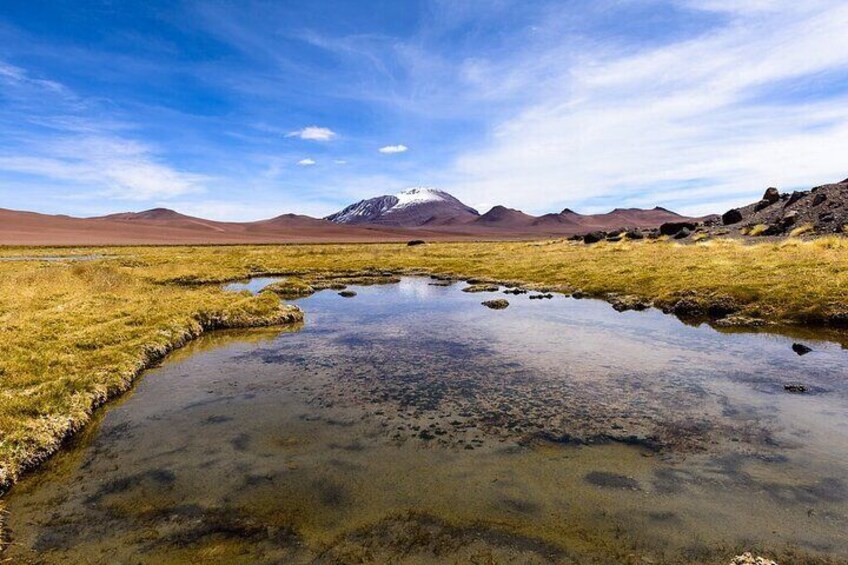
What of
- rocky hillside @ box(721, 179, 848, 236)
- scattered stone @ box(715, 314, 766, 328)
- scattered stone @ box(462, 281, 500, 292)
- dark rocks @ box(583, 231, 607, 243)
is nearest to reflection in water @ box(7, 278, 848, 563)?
scattered stone @ box(715, 314, 766, 328)

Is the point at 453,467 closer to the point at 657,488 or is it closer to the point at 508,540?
the point at 508,540

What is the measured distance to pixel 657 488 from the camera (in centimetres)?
1048

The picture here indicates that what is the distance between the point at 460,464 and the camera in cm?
1187

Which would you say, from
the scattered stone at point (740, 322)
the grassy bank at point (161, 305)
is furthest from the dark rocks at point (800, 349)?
the grassy bank at point (161, 305)

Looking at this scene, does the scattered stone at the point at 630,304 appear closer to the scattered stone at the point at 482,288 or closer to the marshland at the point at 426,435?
the marshland at the point at 426,435

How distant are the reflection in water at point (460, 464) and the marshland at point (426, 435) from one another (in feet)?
0.20

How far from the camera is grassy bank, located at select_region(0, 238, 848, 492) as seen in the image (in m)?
14.5

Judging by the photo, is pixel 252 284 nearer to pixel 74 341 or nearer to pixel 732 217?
pixel 74 341

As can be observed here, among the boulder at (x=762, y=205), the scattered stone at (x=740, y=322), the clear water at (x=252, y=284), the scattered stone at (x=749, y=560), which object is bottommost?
the scattered stone at (x=749, y=560)

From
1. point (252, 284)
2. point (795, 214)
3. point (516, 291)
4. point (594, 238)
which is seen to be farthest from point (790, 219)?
point (252, 284)

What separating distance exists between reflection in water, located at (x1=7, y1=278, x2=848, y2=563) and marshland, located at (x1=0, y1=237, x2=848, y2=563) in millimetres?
62

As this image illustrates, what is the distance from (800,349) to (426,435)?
18.8 metres

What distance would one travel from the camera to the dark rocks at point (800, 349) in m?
20.8

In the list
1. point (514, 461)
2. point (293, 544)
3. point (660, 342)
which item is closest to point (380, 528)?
point (293, 544)
